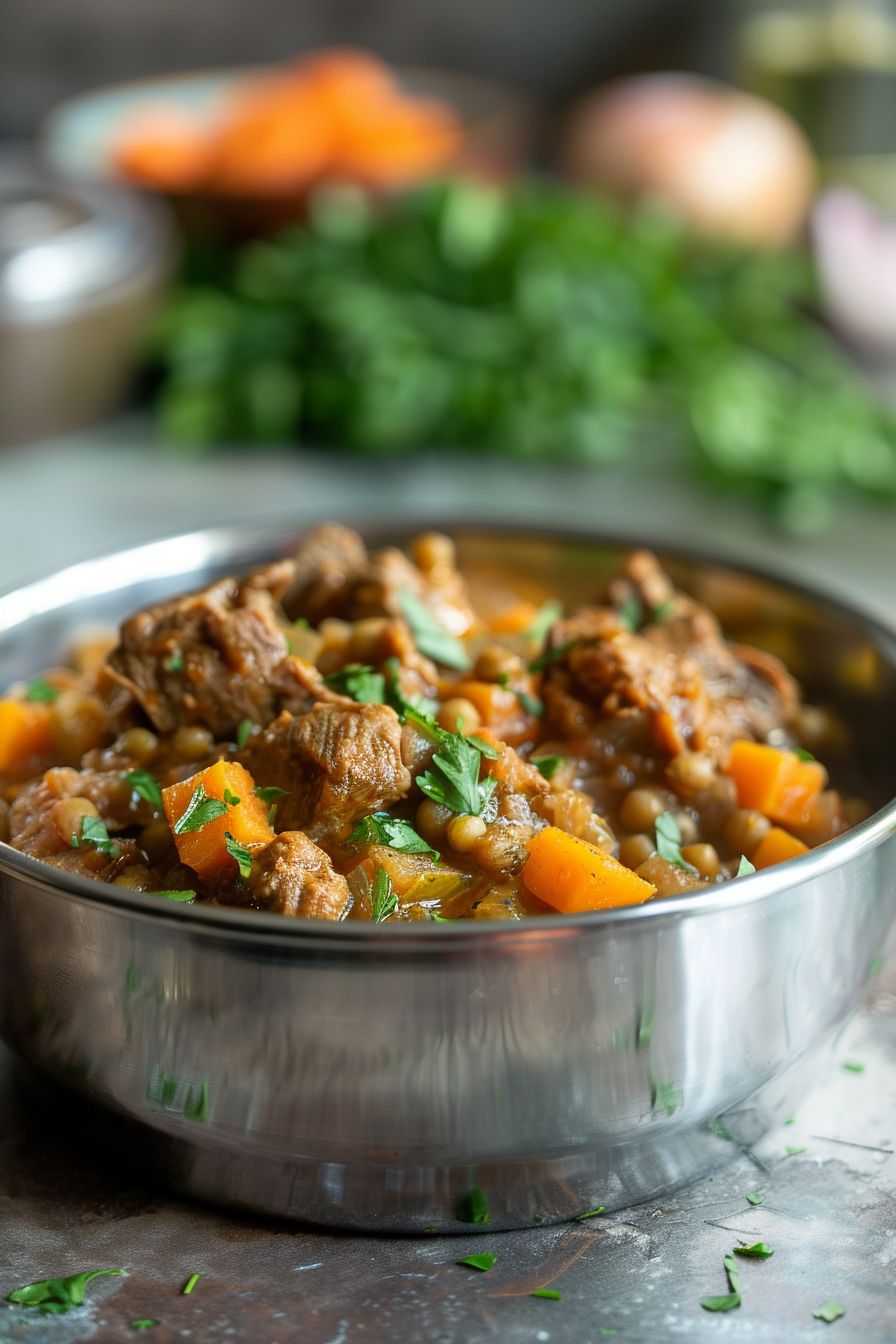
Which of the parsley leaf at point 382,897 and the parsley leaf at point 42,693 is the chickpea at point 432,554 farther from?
the parsley leaf at point 382,897

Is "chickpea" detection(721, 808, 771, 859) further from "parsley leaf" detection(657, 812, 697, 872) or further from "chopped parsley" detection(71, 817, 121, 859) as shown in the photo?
"chopped parsley" detection(71, 817, 121, 859)

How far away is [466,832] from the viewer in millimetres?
2506

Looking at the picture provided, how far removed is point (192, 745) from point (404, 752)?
1.35 feet

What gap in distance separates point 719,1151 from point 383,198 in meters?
4.97

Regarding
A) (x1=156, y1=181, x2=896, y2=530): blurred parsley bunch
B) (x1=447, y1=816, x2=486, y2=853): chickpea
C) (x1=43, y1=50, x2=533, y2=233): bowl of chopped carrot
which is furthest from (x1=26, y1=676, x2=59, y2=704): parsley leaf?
(x1=43, y1=50, x2=533, y2=233): bowl of chopped carrot

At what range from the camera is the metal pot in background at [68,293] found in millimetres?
5266

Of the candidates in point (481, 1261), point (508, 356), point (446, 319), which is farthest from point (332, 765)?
point (446, 319)

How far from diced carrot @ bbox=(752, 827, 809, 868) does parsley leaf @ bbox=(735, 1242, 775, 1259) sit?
65cm

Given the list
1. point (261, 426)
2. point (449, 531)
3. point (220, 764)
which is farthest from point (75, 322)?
point (220, 764)

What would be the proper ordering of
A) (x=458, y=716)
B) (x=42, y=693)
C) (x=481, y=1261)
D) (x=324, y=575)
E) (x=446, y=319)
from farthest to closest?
(x=446, y=319) < (x=324, y=575) < (x=42, y=693) < (x=458, y=716) < (x=481, y=1261)

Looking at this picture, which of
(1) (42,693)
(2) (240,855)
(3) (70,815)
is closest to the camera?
(2) (240,855)

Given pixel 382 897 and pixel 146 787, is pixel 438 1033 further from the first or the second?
pixel 146 787

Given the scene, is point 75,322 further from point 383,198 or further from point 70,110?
point 70,110

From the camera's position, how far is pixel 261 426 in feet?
18.9
